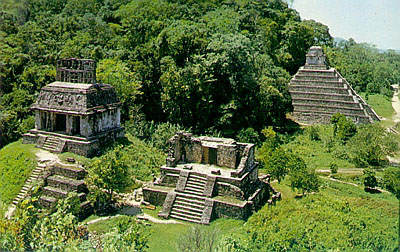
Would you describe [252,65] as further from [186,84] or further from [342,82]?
[342,82]

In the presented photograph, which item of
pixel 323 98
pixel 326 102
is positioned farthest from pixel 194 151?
pixel 323 98

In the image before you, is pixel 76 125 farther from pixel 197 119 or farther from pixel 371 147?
pixel 371 147

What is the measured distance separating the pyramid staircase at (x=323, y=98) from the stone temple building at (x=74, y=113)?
23686 millimetres

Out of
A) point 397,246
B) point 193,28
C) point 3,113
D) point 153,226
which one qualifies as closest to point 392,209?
point 397,246

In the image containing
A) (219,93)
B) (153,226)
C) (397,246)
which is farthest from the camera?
(219,93)

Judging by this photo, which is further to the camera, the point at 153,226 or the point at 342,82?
the point at 342,82

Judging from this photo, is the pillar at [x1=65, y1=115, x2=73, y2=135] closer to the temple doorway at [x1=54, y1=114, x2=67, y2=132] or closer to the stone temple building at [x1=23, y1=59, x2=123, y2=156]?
the stone temple building at [x1=23, y1=59, x2=123, y2=156]

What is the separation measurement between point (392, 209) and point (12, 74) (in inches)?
1098

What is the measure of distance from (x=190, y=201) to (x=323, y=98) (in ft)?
86.7

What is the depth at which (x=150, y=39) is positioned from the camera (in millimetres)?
33125

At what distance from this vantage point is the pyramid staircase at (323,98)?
1474 inches

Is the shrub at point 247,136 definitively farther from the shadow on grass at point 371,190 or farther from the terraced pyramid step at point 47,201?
the terraced pyramid step at point 47,201

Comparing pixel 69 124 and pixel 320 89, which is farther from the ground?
pixel 320 89

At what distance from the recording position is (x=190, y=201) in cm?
1686
